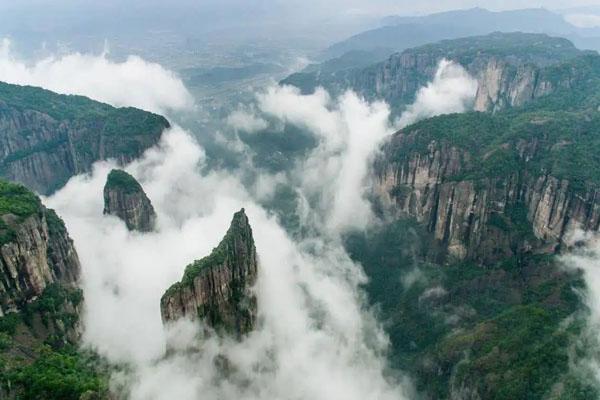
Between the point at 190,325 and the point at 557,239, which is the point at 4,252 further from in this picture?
the point at 557,239

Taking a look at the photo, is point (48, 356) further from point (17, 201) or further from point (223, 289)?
point (17, 201)

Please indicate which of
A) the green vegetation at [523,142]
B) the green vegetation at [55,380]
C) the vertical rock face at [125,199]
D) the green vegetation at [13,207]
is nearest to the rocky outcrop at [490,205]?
the green vegetation at [523,142]

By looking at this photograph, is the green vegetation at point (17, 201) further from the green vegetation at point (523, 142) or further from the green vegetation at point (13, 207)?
the green vegetation at point (523, 142)

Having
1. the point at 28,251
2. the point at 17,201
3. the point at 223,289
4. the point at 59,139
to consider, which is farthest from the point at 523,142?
the point at 59,139

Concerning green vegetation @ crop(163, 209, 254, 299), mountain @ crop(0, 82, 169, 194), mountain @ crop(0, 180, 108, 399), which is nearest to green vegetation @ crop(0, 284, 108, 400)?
mountain @ crop(0, 180, 108, 399)

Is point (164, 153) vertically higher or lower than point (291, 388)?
higher

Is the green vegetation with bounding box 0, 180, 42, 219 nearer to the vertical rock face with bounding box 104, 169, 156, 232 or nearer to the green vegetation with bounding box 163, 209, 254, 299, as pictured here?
the green vegetation with bounding box 163, 209, 254, 299

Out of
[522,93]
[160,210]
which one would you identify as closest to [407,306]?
[160,210]
